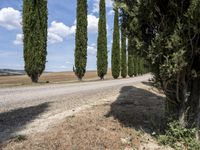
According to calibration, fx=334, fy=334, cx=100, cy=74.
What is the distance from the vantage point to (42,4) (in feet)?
94.2

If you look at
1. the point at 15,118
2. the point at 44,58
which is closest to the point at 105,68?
the point at 44,58

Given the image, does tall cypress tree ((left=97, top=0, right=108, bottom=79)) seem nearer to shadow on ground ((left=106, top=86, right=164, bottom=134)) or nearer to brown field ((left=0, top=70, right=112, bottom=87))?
brown field ((left=0, top=70, right=112, bottom=87))

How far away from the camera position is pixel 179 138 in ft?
24.0

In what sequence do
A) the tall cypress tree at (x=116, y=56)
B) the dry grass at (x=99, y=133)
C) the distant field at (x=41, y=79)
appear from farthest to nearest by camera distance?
the tall cypress tree at (x=116, y=56), the distant field at (x=41, y=79), the dry grass at (x=99, y=133)

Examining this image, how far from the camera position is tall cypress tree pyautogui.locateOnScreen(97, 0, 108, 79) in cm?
4319

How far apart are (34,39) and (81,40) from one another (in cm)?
885

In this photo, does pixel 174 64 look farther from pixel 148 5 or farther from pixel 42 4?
pixel 42 4

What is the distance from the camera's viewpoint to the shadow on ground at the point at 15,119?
7.49 m

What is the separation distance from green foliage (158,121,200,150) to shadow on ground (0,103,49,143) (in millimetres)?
3319

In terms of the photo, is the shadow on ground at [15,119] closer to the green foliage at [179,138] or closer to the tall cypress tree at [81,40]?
the green foliage at [179,138]

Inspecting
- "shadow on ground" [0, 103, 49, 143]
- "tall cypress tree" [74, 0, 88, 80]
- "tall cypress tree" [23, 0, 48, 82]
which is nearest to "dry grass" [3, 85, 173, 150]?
"shadow on ground" [0, 103, 49, 143]

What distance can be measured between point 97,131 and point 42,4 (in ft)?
76.0

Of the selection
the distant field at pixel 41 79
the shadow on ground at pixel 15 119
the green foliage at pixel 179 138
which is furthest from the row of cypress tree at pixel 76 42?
the shadow on ground at pixel 15 119

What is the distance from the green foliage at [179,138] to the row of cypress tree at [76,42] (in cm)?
197
